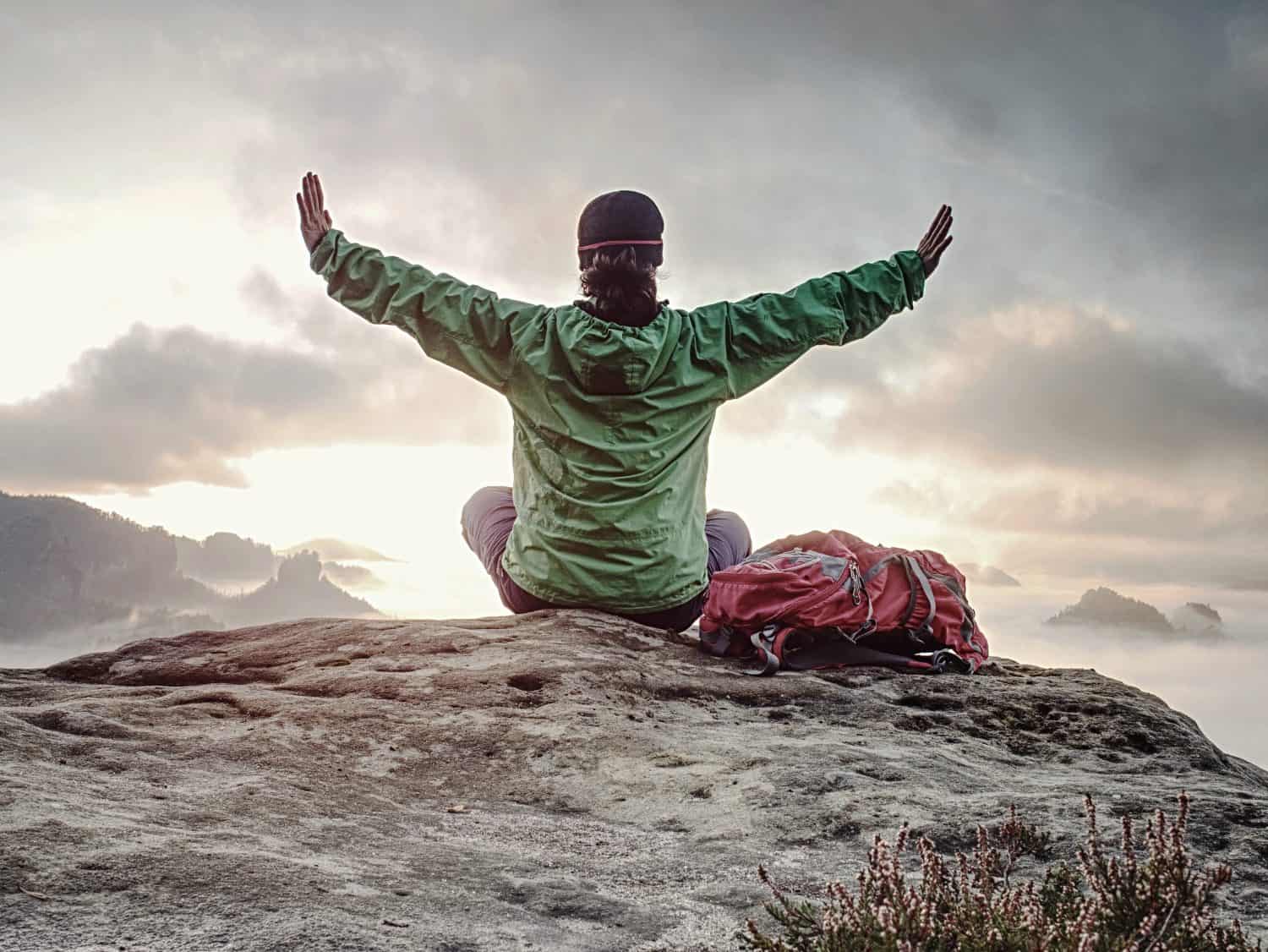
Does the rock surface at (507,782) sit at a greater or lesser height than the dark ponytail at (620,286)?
lesser

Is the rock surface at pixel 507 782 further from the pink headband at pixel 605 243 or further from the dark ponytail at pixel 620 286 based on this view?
the pink headband at pixel 605 243

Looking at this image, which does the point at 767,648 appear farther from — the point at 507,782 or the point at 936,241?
the point at 936,241

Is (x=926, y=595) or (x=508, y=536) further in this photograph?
(x=508, y=536)

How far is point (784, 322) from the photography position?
6.53 metres

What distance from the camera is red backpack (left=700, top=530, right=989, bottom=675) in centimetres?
636

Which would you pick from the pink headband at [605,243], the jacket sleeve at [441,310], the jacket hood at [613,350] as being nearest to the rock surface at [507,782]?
the jacket hood at [613,350]

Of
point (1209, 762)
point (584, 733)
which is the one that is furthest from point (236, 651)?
point (1209, 762)

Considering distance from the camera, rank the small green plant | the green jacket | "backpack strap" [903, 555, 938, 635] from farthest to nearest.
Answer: "backpack strap" [903, 555, 938, 635]
the green jacket
the small green plant

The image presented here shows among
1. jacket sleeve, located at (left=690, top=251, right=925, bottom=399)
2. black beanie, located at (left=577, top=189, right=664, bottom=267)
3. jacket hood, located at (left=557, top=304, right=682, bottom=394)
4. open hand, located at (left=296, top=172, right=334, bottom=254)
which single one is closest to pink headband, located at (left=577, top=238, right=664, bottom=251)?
black beanie, located at (left=577, top=189, right=664, bottom=267)

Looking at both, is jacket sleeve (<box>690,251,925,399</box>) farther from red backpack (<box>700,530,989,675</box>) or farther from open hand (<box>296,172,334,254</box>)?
open hand (<box>296,172,334,254</box>)

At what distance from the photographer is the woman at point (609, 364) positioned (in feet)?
20.5

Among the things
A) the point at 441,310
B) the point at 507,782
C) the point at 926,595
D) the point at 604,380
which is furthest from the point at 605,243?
the point at 507,782

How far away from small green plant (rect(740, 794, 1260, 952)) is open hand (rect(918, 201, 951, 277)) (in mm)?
4811

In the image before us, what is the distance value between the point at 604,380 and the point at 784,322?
119cm
